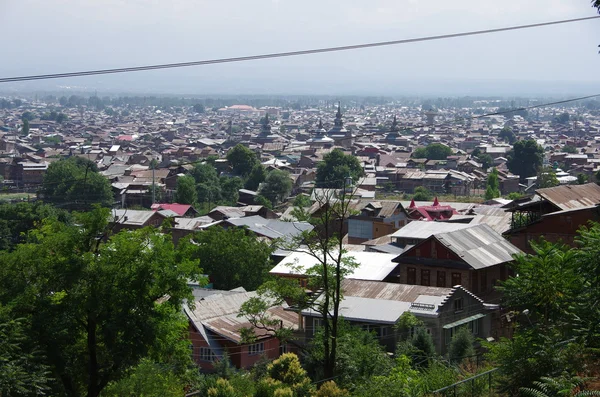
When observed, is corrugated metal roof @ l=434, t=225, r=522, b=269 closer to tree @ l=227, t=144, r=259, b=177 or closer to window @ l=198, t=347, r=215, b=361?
window @ l=198, t=347, r=215, b=361

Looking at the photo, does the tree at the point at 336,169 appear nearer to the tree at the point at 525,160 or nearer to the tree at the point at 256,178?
the tree at the point at 256,178

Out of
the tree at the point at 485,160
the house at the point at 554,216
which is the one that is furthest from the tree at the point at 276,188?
the house at the point at 554,216

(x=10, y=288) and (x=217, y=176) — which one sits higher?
(x=10, y=288)

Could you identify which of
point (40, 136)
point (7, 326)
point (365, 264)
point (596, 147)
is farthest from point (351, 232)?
point (40, 136)

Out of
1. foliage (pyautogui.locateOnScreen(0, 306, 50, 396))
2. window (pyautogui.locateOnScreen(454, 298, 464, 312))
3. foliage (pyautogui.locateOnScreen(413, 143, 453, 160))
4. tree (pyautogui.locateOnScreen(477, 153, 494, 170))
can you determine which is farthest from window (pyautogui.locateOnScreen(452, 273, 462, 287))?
foliage (pyautogui.locateOnScreen(413, 143, 453, 160))

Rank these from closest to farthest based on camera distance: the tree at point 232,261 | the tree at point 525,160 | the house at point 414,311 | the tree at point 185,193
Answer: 1. the house at point 414,311
2. the tree at point 232,261
3. the tree at point 185,193
4. the tree at point 525,160

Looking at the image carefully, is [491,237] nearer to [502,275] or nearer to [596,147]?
[502,275]

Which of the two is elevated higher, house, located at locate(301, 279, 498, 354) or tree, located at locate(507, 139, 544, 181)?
house, located at locate(301, 279, 498, 354)
